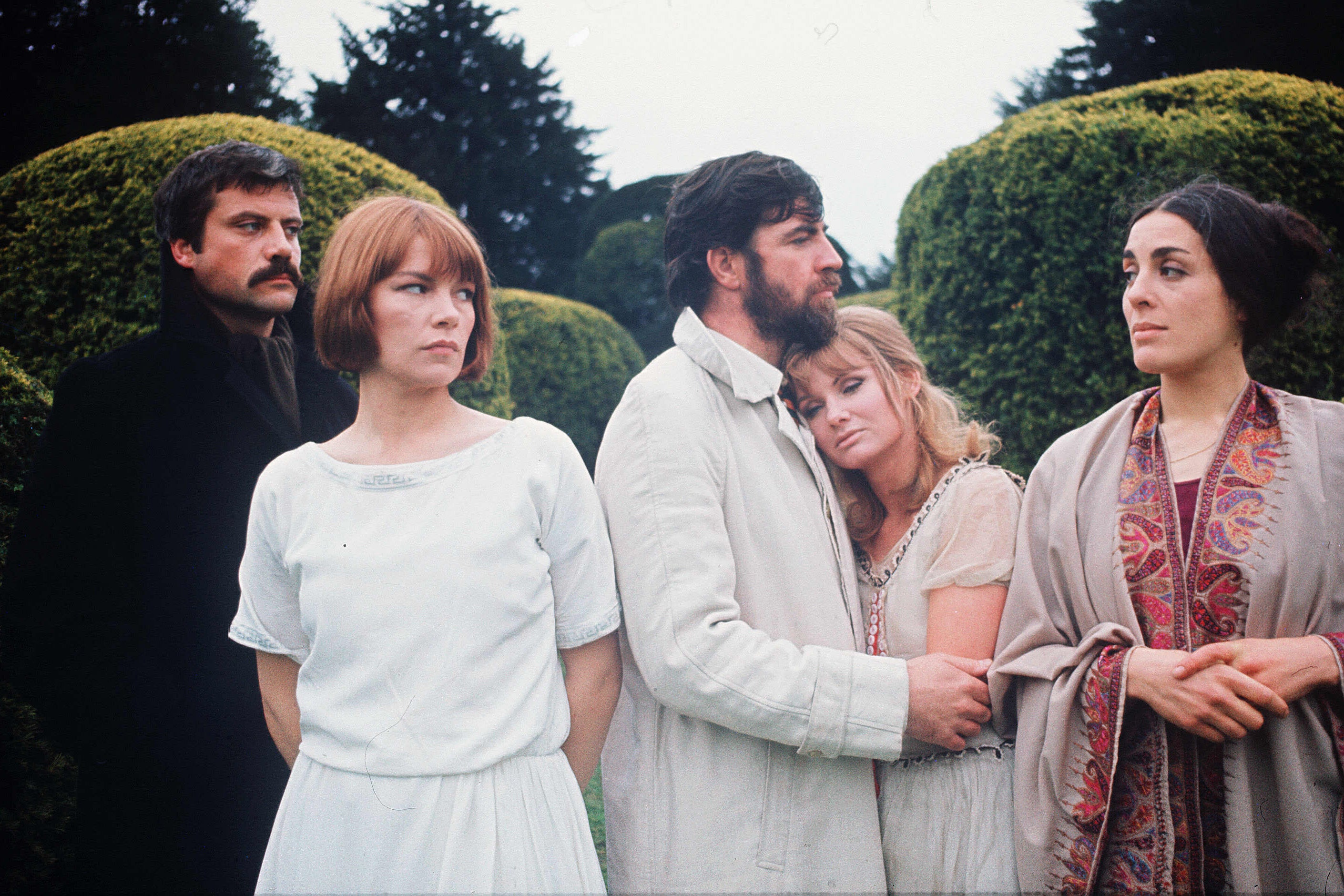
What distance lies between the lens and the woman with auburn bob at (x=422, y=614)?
164 centimetres

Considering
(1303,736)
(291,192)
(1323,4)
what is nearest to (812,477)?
(1303,736)

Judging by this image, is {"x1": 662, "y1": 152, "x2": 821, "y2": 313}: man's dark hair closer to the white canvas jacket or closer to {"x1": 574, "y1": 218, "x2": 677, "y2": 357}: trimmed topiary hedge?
the white canvas jacket

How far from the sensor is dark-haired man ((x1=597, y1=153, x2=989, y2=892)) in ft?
5.92

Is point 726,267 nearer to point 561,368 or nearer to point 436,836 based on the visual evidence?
point 436,836

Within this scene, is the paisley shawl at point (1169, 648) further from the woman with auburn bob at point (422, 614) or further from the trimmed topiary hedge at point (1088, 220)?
the trimmed topiary hedge at point (1088, 220)

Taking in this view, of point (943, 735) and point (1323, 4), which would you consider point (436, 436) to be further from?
point (1323, 4)

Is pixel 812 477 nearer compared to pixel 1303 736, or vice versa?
pixel 1303 736

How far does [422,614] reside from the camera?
1.67 meters

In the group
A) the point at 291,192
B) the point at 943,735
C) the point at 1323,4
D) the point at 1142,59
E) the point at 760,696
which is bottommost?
the point at 943,735

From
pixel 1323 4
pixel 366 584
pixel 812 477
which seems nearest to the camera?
pixel 366 584

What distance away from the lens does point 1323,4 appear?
6.91 m

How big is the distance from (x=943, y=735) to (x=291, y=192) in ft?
8.13

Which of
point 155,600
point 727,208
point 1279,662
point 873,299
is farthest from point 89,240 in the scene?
point 873,299

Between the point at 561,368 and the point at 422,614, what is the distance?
26.5 ft
